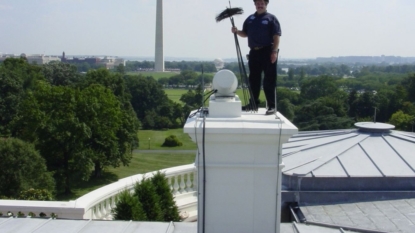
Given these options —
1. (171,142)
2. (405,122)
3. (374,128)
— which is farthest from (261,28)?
(405,122)

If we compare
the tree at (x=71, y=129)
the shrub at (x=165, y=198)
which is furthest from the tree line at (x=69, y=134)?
the shrub at (x=165, y=198)

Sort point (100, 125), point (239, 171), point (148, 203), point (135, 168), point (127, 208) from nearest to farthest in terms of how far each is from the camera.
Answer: point (239, 171)
point (127, 208)
point (148, 203)
point (100, 125)
point (135, 168)

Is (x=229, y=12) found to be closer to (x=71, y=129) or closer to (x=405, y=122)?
(x=71, y=129)

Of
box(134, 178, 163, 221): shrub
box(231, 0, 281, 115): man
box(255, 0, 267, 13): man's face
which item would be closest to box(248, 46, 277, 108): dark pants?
box(231, 0, 281, 115): man

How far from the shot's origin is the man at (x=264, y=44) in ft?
19.3

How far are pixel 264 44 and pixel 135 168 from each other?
47.5m

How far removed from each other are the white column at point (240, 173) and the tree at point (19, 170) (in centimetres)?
2825

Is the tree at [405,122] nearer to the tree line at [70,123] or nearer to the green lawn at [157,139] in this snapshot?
the tree line at [70,123]

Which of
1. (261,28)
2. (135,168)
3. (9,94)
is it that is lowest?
(135,168)

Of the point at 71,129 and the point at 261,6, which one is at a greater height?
the point at 261,6

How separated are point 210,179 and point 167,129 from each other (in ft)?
262

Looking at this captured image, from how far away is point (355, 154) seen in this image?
Result: 11.4 metres

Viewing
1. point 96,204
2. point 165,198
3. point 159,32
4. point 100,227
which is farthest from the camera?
point 159,32

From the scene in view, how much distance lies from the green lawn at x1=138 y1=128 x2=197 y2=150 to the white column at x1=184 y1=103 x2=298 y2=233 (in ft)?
201
